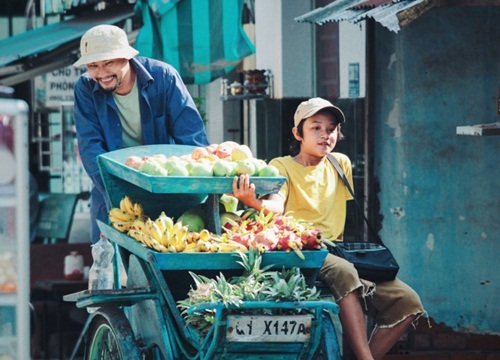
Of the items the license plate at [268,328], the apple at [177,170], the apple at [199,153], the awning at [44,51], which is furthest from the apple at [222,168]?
the awning at [44,51]

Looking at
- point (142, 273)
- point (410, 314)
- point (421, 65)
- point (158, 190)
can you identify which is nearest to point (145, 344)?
point (142, 273)

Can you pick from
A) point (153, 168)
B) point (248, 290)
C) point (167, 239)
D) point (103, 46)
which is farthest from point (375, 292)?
point (103, 46)

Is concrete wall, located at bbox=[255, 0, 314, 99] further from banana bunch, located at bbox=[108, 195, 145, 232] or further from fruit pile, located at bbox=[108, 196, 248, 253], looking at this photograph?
fruit pile, located at bbox=[108, 196, 248, 253]

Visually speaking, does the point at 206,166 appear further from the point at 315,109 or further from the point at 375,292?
the point at 375,292

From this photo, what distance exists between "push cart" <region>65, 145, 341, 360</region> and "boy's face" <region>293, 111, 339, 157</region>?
0.69m

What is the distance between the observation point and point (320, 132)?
705cm

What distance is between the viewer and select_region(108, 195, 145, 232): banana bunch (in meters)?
6.58

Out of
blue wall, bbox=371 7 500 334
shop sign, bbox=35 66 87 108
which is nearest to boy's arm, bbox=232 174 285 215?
blue wall, bbox=371 7 500 334

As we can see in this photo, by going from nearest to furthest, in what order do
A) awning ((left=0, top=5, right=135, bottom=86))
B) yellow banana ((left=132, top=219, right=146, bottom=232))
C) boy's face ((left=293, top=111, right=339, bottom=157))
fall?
yellow banana ((left=132, top=219, right=146, bottom=232)) → boy's face ((left=293, top=111, right=339, bottom=157)) → awning ((left=0, top=5, right=135, bottom=86))

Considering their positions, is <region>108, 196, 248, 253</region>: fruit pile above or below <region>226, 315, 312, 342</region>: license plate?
above

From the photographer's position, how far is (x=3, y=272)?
4.41 meters

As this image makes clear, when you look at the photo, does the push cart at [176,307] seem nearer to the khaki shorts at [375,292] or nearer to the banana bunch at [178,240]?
the banana bunch at [178,240]

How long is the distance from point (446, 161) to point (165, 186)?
2.76m

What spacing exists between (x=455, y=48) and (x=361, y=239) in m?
1.52
